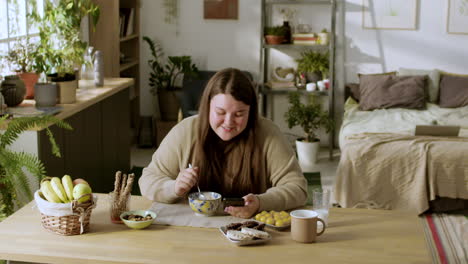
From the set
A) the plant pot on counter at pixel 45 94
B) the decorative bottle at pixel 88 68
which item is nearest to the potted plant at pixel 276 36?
the decorative bottle at pixel 88 68

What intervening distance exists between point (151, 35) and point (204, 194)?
469 cm

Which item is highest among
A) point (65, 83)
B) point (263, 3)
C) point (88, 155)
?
point (263, 3)

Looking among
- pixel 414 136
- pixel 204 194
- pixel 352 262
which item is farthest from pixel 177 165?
pixel 414 136

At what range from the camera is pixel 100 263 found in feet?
6.49

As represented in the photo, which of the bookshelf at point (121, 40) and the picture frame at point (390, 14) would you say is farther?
the picture frame at point (390, 14)

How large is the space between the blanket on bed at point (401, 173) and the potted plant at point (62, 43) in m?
2.03

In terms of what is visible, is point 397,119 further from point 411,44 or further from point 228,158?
point 228,158

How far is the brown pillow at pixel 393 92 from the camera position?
6133 millimetres

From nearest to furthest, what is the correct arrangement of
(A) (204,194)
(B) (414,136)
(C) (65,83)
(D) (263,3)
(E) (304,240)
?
(E) (304,240), (A) (204,194), (C) (65,83), (B) (414,136), (D) (263,3)

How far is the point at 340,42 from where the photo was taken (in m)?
6.68

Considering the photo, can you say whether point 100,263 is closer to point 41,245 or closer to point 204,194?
point 41,245

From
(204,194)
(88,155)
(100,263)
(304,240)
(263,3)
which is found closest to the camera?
(100,263)

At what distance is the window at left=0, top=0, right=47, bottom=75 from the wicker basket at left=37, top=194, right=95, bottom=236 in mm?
2464

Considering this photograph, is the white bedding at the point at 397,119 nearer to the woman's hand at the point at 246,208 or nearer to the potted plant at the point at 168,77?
the potted plant at the point at 168,77
